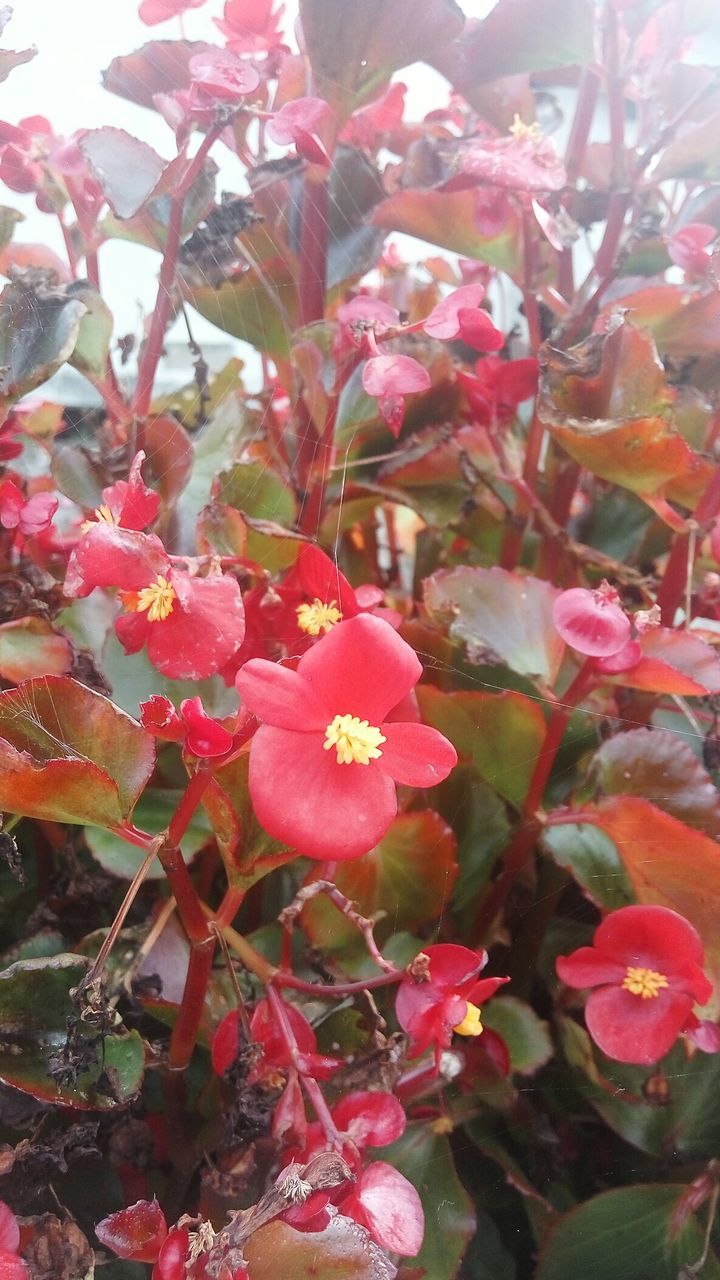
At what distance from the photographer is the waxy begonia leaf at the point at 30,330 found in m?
0.37

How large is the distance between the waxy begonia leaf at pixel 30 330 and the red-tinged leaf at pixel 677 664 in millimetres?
252

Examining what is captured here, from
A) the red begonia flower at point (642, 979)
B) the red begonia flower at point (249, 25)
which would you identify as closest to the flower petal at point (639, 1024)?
the red begonia flower at point (642, 979)

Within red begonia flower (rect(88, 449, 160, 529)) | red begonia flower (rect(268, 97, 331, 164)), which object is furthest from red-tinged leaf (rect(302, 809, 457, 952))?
red begonia flower (rect(268, 97, 331, 164))

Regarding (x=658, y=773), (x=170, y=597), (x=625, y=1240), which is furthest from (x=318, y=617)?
(x=625, y=1240)

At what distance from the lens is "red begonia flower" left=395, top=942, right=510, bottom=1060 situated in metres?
0.31

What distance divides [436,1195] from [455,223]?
424 millimetres

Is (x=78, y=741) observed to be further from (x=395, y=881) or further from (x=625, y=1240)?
(x=625, y=1240)

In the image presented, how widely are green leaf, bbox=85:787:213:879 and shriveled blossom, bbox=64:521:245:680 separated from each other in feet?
0.33

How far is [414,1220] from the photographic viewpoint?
0.30m

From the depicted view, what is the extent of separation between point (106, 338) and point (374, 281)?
0.87ft

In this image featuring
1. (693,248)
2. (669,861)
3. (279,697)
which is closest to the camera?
(279,697)

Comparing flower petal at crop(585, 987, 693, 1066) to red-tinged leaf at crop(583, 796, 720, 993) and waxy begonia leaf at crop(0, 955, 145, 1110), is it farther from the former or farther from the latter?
waxy begonia leaf at crop(0, 955, 145, 1110)

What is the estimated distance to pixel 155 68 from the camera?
1.39ft

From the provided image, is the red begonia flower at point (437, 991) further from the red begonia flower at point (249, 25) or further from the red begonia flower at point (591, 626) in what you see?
the red begonia flower at point (249, 25)
